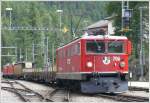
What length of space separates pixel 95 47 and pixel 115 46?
0.89m

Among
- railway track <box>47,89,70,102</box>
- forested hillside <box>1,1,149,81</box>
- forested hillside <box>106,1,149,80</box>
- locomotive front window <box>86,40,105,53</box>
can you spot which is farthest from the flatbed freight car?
forested hillside <box>106,1,149,80</box>

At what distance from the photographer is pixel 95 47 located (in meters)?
22.0

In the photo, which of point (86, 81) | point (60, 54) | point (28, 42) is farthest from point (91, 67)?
point (28, 42)

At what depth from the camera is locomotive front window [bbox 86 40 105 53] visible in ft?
71.7

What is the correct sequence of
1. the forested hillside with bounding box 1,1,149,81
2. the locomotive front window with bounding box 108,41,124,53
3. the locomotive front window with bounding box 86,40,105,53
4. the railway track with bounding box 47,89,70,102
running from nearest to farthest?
the railway track with bounding box 47,89,70,102 < the locomotive front window with bounding box 86,40,105,53 < the locomotive front window with bounding box 108,41,124,53 < the forested hillside with bounding box 1,1,149,81

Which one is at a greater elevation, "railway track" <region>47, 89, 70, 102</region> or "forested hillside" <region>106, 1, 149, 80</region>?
"forested hillside" <region>106, 1, 149, 80</region>

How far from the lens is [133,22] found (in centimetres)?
5534

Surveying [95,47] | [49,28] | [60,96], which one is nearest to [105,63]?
[95,47]

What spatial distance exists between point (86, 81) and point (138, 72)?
2939cm

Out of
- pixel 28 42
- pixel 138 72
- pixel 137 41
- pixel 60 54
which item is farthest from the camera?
pixel 28 42

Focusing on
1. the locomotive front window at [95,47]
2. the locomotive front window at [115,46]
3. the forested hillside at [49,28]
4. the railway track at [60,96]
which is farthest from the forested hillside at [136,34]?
the locomotive front window at [95,47]

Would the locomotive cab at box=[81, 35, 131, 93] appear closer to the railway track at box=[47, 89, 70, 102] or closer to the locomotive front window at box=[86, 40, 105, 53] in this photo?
the locomotive front window at box=[86, 40, 105, 53]

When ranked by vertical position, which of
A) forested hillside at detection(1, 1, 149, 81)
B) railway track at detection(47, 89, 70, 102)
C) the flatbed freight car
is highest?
forested hillside at detection(1, 1, 149, 81)

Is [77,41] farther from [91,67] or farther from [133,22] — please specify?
[133,22]
